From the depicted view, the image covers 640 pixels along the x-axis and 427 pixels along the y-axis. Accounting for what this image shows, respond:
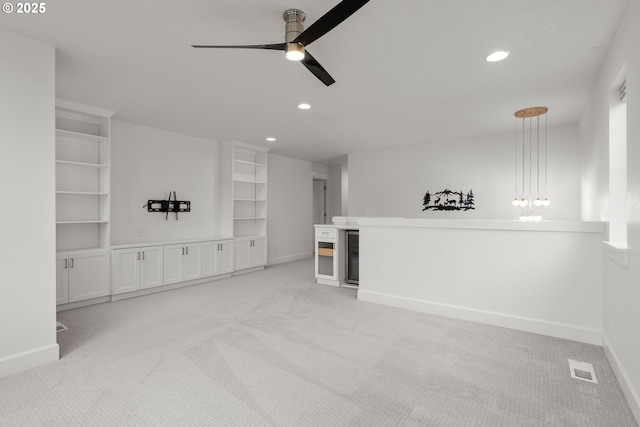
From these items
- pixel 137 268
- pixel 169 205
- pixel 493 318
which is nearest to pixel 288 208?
pixel 169 205

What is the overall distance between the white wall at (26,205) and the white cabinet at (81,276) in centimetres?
142

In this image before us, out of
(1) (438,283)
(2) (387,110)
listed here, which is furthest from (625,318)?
(2) (387,110)

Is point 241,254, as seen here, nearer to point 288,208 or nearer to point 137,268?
point 137,268

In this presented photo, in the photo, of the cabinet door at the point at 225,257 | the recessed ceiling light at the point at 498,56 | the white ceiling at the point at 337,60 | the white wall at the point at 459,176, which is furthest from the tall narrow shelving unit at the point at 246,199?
the recessed ceiling light at the point at 498,56

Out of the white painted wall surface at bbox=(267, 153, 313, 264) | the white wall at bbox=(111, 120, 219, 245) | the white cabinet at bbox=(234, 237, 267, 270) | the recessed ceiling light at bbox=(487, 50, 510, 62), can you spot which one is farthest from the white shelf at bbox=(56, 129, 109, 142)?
the recessed ceiling light at bbox=(487, 50, 510, 62)

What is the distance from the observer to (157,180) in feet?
16.6

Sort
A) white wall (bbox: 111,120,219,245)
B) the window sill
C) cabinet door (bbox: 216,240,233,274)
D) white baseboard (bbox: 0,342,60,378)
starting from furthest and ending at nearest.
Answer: cabinet door (bbox: 216,240,233,274), white wall (bbox: 111,120,219,245), white baseboard (bbox: 0,342,60,378), the window sill

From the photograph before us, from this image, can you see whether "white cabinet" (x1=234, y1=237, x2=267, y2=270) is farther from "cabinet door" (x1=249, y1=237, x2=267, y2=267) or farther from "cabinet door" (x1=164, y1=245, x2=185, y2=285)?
"cabinet door" (x1=164, y1=245, x2=185, y2=285)

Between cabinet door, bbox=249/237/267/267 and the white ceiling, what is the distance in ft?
8.07

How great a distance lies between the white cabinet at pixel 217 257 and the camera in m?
5.20

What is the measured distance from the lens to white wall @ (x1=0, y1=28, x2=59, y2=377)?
229cm

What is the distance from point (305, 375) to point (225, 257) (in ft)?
12.1

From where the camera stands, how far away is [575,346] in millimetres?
2717

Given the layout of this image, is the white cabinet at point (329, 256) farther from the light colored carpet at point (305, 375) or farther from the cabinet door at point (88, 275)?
the cabinet door at point (88, 275)
